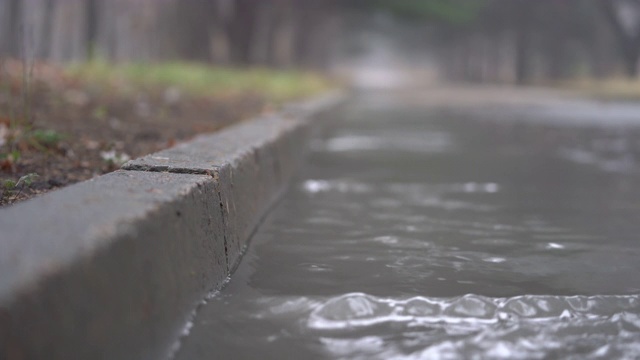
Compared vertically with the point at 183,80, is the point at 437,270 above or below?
below

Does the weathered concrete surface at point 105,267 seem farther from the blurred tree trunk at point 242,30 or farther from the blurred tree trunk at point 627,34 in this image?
the blurred tree trunk at point 627,34

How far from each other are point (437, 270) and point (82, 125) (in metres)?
3.84

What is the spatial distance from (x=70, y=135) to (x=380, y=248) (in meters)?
2.59

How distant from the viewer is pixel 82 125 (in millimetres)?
5992

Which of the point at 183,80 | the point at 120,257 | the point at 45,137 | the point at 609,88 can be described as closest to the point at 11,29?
the point at 183,80

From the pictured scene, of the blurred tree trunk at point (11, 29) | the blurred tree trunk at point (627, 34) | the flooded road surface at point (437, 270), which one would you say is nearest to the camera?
the flooded road surface at point (437, 270)

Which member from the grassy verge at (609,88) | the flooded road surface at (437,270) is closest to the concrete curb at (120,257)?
the flooded road surface at (437,270)

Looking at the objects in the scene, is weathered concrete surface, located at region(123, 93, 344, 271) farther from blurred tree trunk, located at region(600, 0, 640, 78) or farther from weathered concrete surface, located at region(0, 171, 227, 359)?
blurred tree trunk, located at region(600, 0, 640, 78)

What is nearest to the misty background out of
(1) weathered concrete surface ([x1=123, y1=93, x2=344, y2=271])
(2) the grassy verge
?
(2) the grassy verge

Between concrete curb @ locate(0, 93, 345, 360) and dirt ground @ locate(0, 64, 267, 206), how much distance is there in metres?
0.78

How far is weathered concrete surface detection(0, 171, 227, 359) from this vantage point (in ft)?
4.87

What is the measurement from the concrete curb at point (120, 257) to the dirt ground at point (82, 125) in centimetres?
78

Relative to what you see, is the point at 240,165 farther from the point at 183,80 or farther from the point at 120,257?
the point at 183,80

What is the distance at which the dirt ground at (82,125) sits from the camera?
3.81 m
